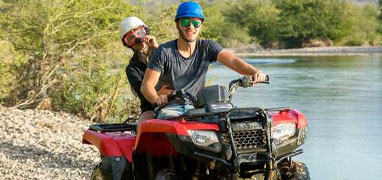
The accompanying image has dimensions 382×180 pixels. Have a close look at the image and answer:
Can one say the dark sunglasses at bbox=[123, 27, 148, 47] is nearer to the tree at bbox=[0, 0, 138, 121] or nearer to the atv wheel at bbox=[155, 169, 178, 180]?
the atv wheel at bbox=[155, 169, 178, 180]

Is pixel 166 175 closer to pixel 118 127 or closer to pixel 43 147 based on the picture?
pixel 118 127

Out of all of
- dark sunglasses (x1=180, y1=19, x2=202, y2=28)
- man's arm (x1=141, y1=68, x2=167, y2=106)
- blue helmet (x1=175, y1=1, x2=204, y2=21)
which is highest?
blue helmet (x1=175, y1=1, x2=204, y2=21)

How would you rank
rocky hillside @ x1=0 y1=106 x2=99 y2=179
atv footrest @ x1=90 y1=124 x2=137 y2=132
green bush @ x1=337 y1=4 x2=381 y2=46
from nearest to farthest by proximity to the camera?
atv footrest @ x1=90 y1=124 x2=137 y2=132, rocky hillside @ x1=0 y1=106 x2=99 y2=179, green bush @ x1=337 y1=4 x2=381 y2=46

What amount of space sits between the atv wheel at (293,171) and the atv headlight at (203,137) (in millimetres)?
715

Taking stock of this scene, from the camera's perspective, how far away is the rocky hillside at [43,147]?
10.0 meters

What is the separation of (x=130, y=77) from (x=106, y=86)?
29.8 feet

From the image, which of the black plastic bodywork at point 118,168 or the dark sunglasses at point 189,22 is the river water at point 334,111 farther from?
the dark sunglasses at point 189,22

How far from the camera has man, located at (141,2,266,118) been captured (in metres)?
6.00

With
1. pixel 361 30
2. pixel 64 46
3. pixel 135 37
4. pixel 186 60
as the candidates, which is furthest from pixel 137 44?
pixel 361 30

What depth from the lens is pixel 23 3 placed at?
15.9 metres

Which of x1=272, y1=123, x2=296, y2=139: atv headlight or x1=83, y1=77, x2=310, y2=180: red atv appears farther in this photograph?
x1=272, y1=123, x2=296, y2=139: atv headlight

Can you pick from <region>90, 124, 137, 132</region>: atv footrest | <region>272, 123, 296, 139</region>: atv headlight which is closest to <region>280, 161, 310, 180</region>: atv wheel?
<region>272, 123, 296, 139</region>: atv headlight

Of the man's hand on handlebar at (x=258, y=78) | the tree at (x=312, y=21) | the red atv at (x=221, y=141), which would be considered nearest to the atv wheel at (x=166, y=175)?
the red atv at (x=221, y=141)

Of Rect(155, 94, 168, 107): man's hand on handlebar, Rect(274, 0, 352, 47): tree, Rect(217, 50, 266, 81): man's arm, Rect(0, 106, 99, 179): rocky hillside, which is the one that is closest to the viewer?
Rect(155, 94, 168, 107): man's hand on handlebar
